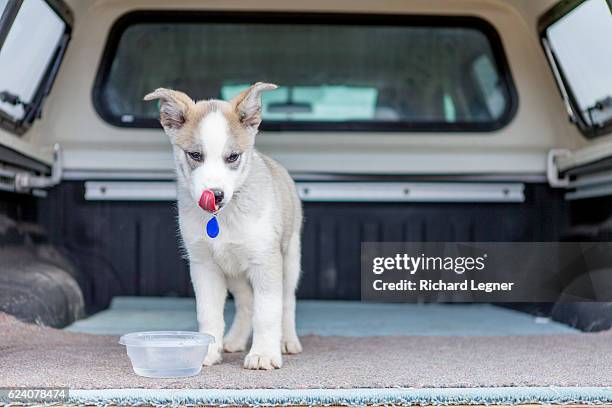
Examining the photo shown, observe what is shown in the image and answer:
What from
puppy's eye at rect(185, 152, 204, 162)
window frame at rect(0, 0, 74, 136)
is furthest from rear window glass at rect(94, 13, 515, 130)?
puppy's eye at rect(185, 152, 204, 162)

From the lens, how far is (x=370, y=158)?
13.9 feet

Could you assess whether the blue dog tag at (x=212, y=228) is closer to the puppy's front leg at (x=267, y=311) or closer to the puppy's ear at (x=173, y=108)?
the puppy's front leg at (x=267, y=311)

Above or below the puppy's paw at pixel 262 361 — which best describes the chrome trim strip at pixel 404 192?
above

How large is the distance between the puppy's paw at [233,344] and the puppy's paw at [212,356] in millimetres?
350

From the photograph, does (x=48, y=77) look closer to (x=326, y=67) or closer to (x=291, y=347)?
(x=326, y=67)

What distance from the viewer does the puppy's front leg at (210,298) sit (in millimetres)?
2789

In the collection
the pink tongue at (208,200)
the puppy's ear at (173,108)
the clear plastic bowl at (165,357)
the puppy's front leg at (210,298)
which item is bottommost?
the clear plastic bowl at (165,357)

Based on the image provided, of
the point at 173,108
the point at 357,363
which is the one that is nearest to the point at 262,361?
the point at 357,363

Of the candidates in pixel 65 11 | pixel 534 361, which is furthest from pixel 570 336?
pixel 65 11

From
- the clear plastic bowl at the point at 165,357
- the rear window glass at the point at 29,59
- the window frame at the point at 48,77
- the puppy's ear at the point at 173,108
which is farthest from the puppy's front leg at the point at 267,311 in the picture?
the window frame at the point at 48,77

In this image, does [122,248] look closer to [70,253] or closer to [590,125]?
[70,253]

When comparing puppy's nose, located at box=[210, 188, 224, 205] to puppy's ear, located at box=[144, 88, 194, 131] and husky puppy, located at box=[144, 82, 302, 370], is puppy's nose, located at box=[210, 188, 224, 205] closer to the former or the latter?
husky puppy, located at box=[144, 82, 302, 370]

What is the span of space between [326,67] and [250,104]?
1.82 meters

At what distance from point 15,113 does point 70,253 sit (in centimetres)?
76
